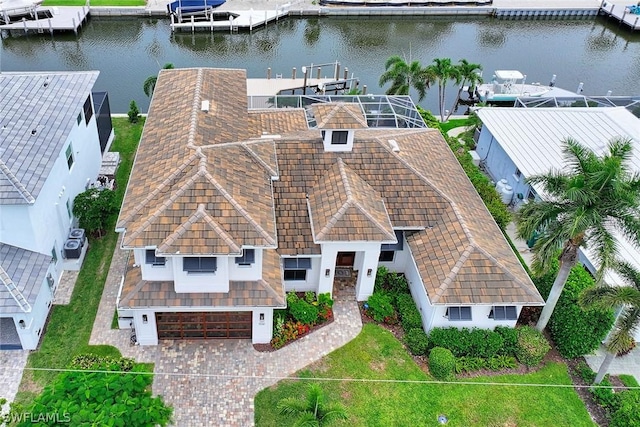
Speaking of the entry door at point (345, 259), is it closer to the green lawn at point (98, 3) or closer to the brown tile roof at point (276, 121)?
the brown tile roof at point (276, 121)

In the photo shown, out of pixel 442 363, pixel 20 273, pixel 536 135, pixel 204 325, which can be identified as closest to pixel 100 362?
pixel 204 325

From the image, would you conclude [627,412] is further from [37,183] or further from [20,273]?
[37,183]

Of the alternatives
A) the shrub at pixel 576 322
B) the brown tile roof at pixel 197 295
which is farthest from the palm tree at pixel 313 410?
the shrub at pixel 576 322

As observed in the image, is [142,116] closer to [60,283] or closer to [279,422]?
[60,283]

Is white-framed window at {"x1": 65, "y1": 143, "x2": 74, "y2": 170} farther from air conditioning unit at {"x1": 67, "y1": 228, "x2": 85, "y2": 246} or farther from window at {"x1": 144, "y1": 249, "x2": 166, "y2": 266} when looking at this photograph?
window at {"x1": 144, "y1": 249, "x2": 166, "y2": 266}

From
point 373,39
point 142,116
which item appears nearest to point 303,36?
point 373,39

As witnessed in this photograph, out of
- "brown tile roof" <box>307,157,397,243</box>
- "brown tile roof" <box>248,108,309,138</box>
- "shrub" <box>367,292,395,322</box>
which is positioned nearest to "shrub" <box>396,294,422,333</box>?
"shrub" <box>367,292,395,322</box>
